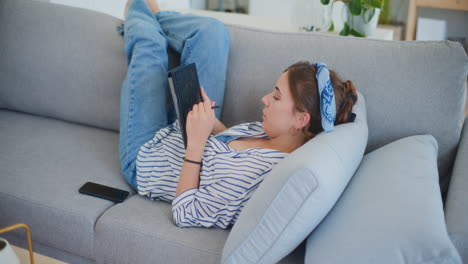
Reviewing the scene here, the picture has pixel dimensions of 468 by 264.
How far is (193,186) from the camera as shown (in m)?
1.28

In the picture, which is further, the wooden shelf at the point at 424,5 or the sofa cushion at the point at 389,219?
the wooden shelf at the point at 424,5

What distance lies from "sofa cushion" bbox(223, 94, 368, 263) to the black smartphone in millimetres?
487

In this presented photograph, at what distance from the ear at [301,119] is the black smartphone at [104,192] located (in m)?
0.57

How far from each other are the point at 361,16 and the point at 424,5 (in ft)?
5.70

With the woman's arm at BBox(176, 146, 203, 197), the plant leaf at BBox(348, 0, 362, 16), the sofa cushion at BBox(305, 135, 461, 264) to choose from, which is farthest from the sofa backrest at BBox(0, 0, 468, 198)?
the plant leaf at BBox(348, 0, 362, 16)

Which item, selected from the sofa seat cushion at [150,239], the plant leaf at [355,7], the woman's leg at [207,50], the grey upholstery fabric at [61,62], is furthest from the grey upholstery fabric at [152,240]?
the plant leaf at [355,7]

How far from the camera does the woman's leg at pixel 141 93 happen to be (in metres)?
1.51

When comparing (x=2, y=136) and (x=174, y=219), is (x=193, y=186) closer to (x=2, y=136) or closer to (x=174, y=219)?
(x=174, y=219)

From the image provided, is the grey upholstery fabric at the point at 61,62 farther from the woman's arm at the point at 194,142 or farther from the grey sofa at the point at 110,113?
the woman's arm at the point at 194,142

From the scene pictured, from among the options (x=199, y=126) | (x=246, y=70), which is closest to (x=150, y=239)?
(x=199, y=126)

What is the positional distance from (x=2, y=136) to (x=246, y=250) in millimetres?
1173

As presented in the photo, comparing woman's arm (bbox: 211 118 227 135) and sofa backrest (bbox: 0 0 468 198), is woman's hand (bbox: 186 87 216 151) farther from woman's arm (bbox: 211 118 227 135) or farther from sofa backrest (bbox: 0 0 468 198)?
sofa backrest (bbox: 0 0 468 198)

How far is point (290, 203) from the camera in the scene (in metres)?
0.95

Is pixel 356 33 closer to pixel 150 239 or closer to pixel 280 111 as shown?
pixel 280 111
